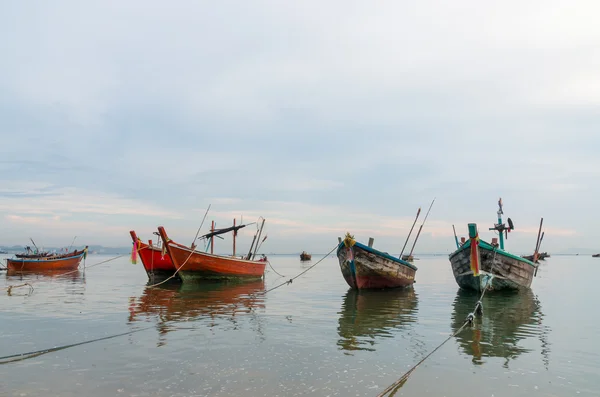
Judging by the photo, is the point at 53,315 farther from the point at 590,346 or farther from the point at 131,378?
Answer: the point at 590,346

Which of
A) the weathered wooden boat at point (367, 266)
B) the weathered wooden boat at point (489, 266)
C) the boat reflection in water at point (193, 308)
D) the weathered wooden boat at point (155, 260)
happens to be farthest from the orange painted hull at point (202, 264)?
the weathered wooden boat at point (489, 266)

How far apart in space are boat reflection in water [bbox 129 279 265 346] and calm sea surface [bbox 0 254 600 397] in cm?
6

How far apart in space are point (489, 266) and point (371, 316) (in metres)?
9.44

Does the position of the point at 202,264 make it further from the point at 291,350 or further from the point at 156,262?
the point at 291,350

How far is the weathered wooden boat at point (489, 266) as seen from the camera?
781 inches

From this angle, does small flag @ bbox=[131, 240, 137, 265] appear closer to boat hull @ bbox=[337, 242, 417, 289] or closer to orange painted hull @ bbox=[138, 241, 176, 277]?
orange painted hull @ bbox=[138, 241, 176, 277]

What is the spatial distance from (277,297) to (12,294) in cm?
1282

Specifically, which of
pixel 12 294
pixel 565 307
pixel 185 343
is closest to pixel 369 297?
pixel 565 307

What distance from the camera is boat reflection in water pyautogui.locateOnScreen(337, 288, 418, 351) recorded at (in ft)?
36.1

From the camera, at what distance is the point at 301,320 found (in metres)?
14.1

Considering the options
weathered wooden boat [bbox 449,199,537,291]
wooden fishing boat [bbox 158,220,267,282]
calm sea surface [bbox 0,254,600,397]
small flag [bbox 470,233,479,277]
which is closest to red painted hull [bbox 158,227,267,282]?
wooden fishing boat [bbox 158,220,267,282]

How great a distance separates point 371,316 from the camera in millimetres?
15023

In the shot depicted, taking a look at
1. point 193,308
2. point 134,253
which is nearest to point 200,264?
point 134,253

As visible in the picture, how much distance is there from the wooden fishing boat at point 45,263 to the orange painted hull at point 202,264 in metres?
25.4
